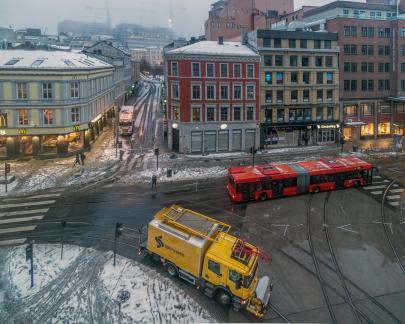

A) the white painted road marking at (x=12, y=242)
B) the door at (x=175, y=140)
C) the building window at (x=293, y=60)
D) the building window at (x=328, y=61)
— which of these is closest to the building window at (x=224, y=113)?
the door at (x=175, y=140)

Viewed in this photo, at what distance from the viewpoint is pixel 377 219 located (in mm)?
29906

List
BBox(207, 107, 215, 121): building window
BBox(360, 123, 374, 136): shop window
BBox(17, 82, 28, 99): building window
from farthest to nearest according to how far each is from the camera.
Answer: BBox(360, 123, 374, 136): shop window
BBox(207, 107, 215, 121): building window
BBox(17, 82, 28, 99): building window

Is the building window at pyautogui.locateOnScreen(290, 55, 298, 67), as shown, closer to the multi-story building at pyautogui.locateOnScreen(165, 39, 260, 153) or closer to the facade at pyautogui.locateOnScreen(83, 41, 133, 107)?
the multi-story building at pyautogui.locateOnScreen(165, 39, 260, 153)

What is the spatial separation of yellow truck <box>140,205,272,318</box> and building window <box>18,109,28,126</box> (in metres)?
35.0

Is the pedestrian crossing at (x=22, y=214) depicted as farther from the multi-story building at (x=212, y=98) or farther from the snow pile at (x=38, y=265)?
the multi-story building at (x=212, y=98)

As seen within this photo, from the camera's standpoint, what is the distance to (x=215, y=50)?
53594 mm

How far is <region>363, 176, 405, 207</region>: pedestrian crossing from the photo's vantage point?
34.3m

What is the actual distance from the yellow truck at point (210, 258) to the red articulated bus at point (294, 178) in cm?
1209

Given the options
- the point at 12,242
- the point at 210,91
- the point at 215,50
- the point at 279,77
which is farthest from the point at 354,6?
the point at 12,242

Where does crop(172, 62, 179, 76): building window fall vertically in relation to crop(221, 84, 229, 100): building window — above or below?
above

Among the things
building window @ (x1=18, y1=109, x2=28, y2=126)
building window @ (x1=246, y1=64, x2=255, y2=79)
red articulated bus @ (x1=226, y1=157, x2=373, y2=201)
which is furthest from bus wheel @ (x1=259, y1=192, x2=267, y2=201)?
building window @ (x1=18, y1=109, x2=28, y2=126)

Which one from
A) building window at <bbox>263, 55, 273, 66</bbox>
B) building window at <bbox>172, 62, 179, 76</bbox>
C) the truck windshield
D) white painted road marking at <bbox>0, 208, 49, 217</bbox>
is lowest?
the truck windshield

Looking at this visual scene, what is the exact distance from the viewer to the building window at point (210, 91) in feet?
174

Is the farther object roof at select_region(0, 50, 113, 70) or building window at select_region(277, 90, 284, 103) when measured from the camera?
building window at select_region(277, 90, 284, 103)
